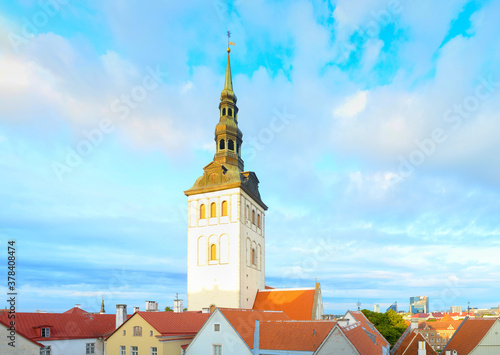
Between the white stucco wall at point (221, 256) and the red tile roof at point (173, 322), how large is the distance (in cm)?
760

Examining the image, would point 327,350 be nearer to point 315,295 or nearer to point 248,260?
point 315,295

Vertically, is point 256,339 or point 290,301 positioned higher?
point 290,301

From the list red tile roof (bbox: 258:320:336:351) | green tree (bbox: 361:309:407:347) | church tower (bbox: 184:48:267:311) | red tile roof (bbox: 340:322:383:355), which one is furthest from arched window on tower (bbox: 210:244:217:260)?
green tree (bbox: 361:309:407:347)

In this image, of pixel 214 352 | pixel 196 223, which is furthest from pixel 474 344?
pixel 196 223

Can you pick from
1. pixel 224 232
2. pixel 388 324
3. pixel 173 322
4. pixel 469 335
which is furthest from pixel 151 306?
pixel 469 335

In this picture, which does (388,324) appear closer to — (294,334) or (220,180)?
(294,334)

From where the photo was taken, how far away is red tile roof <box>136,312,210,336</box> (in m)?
36.8

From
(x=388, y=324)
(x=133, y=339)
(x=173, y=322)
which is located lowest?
(x=388, y=324)

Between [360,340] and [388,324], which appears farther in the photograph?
[388,324]

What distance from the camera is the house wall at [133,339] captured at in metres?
36.1

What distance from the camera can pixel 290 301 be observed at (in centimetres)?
4850

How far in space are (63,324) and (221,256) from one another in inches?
737

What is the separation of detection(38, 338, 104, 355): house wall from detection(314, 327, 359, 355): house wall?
2385 centimetres

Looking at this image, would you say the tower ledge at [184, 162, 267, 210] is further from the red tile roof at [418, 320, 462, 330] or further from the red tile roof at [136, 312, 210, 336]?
the red tile roof at [418, 320, 462, 330]
